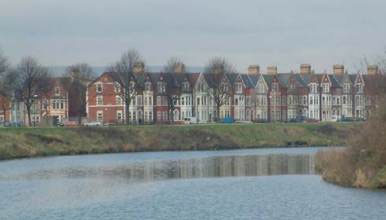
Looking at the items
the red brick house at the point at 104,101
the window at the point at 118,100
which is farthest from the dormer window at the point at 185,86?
the window at the point at 118,100

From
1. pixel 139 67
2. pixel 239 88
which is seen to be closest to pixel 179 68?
pixel 239 88

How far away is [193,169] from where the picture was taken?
76.4 metres

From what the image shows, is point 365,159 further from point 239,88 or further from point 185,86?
point 239,88

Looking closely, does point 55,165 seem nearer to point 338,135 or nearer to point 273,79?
point 338,135

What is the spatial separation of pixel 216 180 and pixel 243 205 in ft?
51.8

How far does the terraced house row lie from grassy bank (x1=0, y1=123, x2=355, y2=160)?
83.4 feet

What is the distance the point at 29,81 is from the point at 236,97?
4443 centimetres

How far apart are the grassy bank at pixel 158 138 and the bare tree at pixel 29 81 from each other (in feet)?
89.4

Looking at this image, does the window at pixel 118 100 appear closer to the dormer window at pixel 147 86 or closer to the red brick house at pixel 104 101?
the red brick house at pixel 104 101

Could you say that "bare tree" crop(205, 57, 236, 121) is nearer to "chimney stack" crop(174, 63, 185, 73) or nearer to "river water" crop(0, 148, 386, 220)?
"chimney stack" crop(174, 63, 185, 73)

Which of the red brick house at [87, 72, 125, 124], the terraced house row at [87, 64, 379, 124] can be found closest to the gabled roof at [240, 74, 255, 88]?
the terraced house row at [87, 64, 379, 124]

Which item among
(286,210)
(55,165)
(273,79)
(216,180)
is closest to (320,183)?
(216,180)

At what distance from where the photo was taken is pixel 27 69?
471 feet

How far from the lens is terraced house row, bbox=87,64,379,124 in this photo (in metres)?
156
